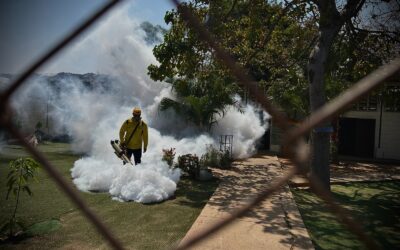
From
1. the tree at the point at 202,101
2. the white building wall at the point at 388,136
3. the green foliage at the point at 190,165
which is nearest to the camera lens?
the green foliage at the point at 190,165

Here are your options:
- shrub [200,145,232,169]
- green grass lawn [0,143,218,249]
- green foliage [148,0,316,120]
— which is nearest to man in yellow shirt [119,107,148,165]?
green foliage [148,0,316,120]

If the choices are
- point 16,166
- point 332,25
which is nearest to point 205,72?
point 332,25

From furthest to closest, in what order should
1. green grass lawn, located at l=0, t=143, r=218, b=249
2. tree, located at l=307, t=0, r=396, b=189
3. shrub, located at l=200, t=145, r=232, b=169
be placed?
1. shrub, located at l=200, t=145, r=232, b=169
2. tree, located at l=307, t=0, r=396, b=189
3. green grass lawn, located at l=0, t=143, r=218, b=249

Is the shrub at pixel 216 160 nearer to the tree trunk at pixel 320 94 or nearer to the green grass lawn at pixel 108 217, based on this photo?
the green grass lawn at pixel 108 217

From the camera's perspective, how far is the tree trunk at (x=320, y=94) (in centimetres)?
782

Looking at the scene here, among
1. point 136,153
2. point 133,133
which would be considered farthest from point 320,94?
point 136,153

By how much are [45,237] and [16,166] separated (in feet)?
3.64

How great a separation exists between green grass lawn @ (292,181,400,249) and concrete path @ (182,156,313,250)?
9.3 inches

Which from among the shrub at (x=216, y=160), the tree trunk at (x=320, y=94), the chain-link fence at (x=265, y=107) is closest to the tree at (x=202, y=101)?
the shrub at (x=216, y=160)

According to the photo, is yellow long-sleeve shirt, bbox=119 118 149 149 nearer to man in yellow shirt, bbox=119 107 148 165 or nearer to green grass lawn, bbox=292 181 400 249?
man in yellow shirt, bbox=119 107 148 165

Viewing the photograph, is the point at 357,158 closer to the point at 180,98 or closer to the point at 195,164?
the point at 180,98

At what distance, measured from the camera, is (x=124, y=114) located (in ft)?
60.7

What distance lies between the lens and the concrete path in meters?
4.89

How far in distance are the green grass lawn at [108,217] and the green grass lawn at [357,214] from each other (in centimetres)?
205
